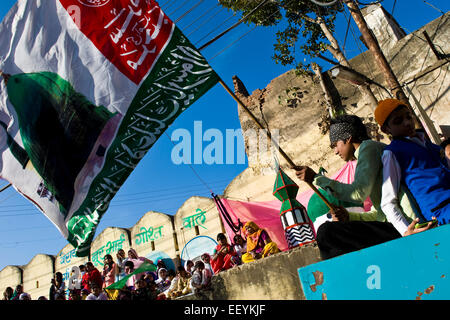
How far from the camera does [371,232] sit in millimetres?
1974

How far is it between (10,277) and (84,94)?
20933 millimetres

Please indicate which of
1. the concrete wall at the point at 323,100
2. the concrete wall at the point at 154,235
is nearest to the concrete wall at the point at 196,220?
the concrete wall at the point at 154,235

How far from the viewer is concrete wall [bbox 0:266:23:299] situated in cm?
1959

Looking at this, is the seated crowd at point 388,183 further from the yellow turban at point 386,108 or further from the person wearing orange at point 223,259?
the person wearing orange at point 223,259

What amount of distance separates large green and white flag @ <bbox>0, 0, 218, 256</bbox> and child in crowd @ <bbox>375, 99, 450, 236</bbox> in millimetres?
1678

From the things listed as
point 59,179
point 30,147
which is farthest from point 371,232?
point 30,147

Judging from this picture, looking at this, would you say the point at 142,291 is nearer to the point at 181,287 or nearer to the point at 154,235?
the point at 181,287

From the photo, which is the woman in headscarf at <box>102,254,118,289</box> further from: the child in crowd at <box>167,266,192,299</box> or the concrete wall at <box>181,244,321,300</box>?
the concrete wall at <box>181,244,321,300</box>

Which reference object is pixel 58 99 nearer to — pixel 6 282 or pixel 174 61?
pixel 174 61

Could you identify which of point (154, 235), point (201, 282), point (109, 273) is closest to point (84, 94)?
point (201, 282)

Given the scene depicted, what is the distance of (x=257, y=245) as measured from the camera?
6098mm

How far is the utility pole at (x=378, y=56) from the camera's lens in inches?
294
